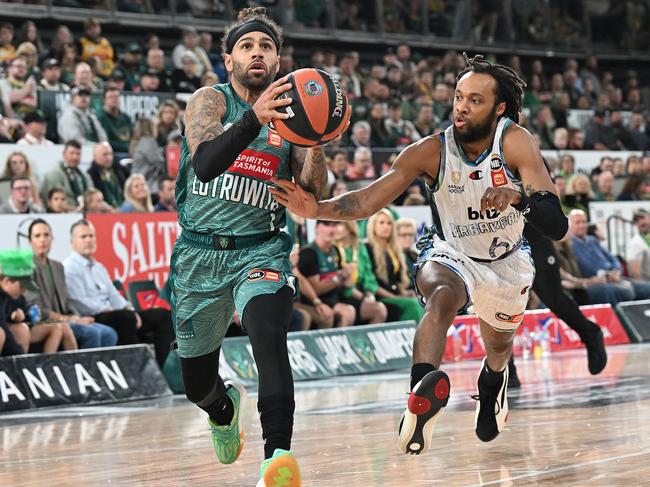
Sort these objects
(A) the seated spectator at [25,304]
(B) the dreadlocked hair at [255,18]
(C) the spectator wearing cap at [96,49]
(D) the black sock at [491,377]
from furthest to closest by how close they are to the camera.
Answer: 1. (C) the spectator wearing cap at [96,49]
2. (A) the seated spectator at [25,304]
3. (D) the black sock at [491,377]
4. (B) the dreadlocked hair at [255,18]

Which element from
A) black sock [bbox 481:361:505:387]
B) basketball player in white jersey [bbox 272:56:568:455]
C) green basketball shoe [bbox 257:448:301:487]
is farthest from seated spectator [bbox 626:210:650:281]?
green basketball shoe [bbox 257:448:301:487]

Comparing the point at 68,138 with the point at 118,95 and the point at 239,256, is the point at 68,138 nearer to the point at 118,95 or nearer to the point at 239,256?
the point at 118,95

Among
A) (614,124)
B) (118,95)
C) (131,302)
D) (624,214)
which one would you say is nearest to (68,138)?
(118,95)

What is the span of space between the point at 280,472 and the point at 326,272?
27.9ft

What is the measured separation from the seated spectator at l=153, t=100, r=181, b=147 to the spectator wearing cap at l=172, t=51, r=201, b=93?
2388 millimetres

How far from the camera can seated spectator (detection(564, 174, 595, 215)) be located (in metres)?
16.8

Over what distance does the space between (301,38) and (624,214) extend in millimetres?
8399

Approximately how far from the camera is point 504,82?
21.1ft

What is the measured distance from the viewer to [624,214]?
58.5 ft

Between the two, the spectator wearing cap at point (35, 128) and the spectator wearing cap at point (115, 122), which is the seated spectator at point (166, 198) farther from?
the spectator wearing cap at point (115, 122)

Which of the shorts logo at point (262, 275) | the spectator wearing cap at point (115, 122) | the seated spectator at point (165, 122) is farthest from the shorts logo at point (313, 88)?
the spectator wearing cap at point (115, 122)

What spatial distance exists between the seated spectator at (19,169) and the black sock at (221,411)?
6.90 meters

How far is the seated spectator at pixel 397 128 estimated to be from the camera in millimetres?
19328

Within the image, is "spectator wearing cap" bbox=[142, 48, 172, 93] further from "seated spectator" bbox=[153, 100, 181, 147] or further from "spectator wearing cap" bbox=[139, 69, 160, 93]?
"seated spectator" bbox=[153, 100, 181, 147]
